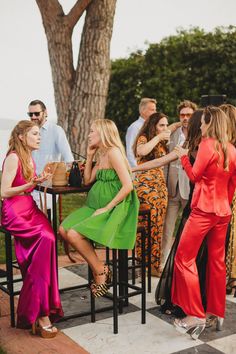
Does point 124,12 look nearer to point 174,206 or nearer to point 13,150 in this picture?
point 174,206

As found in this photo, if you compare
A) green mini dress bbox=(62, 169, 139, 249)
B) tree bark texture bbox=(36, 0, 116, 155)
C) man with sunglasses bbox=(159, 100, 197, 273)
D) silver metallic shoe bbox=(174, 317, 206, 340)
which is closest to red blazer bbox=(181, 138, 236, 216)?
green mini dress bbox=(62, 169, 139, 249)

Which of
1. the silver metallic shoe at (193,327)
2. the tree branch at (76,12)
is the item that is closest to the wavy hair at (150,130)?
the silver metallic shoe at (193,327)

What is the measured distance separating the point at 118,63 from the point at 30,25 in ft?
9.01

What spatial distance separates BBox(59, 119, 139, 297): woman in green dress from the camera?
12.5ft

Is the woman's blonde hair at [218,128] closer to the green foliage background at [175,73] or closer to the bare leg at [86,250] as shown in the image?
the bare leg at [86,250]

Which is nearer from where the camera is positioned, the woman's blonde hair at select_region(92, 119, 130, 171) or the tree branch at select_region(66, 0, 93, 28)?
the woman's blonde hair at select_region(92, 119, 130, 171)

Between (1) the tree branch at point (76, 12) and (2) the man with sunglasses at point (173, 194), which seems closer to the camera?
(2) the man with sunglasses at point (173, 194)

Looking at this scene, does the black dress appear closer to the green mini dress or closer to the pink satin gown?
the green mini dress

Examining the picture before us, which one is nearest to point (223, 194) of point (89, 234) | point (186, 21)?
point (89, 234)

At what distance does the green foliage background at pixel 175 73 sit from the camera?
10.9 meters

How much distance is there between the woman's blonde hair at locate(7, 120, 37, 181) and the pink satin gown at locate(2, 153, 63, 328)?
2.2 inches

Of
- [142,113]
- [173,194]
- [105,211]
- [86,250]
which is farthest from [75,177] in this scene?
[142,113]

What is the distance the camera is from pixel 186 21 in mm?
11461

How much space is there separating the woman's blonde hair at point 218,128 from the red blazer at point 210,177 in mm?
34
